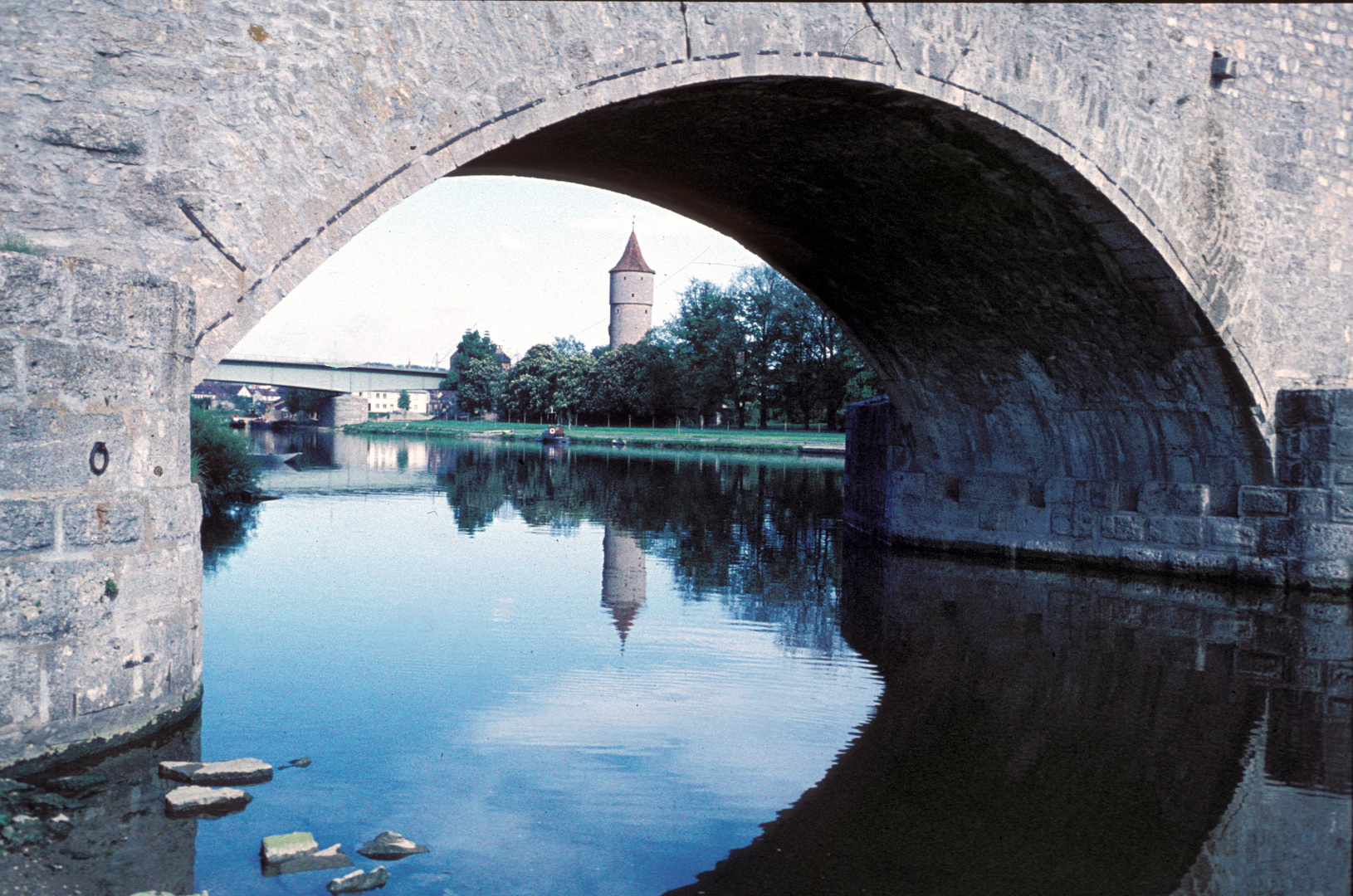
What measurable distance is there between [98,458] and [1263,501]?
424 inches

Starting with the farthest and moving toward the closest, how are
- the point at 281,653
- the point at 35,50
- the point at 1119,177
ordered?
the point at 1119,177, the point at 281,653, the point at 35,50

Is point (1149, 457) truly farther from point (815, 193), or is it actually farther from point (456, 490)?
point (456, 490)

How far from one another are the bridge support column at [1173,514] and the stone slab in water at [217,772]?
32.8 feet

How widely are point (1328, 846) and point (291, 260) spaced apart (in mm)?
5812

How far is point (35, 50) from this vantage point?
17.6 feet

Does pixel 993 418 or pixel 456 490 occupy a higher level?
pixel 993 418

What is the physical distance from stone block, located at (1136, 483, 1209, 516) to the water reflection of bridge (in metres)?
1.96

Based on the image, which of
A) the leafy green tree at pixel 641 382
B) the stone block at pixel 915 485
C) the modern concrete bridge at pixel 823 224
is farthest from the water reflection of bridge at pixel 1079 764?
the leafy green tree at pixel 641 382

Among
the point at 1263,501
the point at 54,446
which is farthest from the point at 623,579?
the point at 54,446

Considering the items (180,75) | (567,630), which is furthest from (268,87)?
(567,630)

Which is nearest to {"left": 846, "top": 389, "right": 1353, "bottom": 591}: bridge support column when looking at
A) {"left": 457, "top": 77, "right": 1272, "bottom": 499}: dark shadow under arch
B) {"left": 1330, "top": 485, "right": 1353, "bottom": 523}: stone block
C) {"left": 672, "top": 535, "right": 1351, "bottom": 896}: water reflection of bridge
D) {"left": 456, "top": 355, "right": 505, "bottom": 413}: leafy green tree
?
{"left": 1330, "top": 485, "right": 1353, "bottom": 523}: stone block

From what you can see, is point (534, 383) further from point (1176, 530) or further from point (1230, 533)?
point (1230, 533)

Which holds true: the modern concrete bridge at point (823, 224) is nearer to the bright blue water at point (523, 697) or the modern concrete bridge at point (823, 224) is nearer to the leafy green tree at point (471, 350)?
the bright blue water at point (523, 697)

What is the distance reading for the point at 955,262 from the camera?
1134 cm
